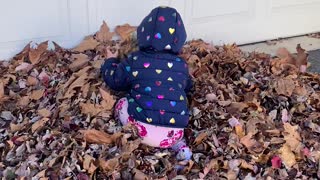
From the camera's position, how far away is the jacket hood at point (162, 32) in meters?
1.99

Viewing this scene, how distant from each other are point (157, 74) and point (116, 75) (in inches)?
7.0

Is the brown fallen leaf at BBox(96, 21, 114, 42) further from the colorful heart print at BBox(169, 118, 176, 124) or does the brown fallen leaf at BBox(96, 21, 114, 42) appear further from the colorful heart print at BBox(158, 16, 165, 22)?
the colorful heart print at BBox(169, 118, 176, 124)

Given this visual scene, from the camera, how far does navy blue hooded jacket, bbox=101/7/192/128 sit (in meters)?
1.95

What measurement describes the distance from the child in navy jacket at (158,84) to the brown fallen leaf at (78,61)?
486mm

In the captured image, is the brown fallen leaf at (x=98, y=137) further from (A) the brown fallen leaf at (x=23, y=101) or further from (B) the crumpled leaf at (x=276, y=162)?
(B) the crumpled leaf at (x=276, y=162)

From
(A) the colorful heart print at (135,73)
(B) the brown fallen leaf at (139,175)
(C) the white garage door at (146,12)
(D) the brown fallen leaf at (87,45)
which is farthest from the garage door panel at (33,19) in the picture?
(B) the brown fallen leaf at (139,175)

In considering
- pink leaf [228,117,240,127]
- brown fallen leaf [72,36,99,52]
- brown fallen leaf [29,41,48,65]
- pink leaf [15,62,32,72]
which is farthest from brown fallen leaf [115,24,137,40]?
pink leaf [228,117,240,127]

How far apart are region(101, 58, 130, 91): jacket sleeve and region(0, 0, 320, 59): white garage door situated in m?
0.67

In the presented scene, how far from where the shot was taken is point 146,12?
2.91 meters

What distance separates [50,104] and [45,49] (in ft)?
1.67

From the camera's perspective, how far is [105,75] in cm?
213

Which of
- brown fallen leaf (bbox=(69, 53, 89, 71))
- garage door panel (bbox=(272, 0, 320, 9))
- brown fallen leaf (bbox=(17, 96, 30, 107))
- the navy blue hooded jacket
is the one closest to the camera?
the navy blue hooded jacket

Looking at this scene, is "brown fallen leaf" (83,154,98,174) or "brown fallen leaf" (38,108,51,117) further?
"brown fallen leaf" (38,108,51,117)

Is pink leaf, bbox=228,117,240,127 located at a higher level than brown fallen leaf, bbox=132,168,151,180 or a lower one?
higher
